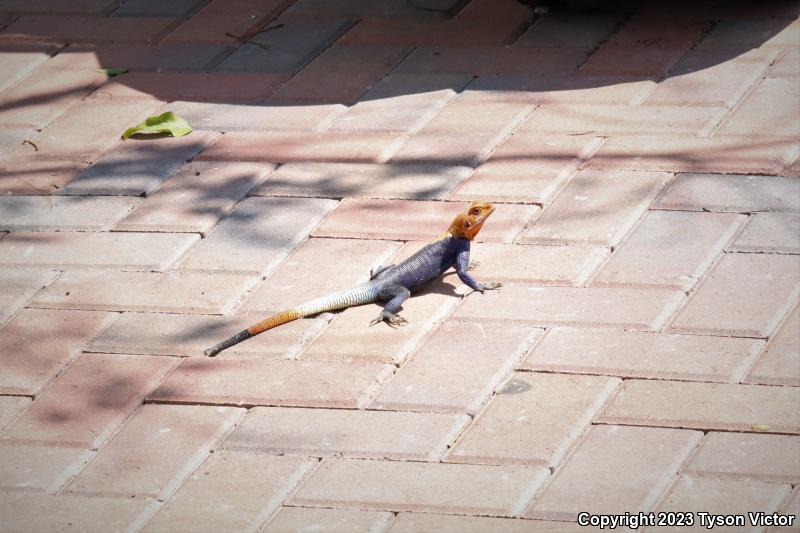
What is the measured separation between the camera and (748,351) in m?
3.90

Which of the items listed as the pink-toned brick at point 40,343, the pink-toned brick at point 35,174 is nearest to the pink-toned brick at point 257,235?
the pink-toned brick at point 40,343

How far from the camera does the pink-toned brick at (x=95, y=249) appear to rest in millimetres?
4777

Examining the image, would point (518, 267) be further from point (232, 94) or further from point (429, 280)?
point (232, 94)

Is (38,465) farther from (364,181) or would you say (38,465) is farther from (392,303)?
(364,181)

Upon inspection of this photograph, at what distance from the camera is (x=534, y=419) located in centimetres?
370

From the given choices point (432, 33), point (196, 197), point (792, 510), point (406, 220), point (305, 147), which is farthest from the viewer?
point (432, 33)

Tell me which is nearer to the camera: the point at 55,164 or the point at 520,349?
the point at 520,349

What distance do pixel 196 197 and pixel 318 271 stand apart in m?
0.88

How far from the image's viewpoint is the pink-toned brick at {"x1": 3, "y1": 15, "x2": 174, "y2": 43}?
6793 mm

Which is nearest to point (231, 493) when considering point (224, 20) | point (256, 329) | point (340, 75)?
point (256, 329)

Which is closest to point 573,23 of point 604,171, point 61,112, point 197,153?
point 604,171

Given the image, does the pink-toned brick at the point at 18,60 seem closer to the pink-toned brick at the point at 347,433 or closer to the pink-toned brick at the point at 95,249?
the pink-toned brick at the point at 95,249

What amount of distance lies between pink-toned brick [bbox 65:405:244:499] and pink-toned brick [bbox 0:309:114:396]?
462 millimetres

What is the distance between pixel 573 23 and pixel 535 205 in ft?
5.90
